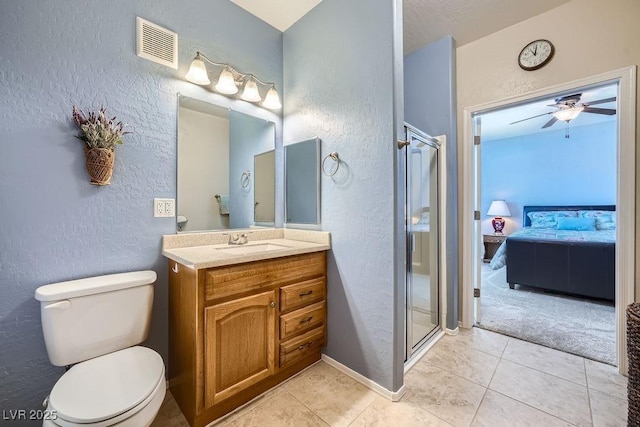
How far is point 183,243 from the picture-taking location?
166 cm

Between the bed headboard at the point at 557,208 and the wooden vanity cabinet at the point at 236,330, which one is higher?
the bed headboard at the point at 557,208

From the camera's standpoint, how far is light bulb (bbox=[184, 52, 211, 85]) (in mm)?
1645

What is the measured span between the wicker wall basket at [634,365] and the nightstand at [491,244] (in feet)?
15.4

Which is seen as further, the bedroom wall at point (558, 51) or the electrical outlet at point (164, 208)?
the bedroom wall at point (558, 51)

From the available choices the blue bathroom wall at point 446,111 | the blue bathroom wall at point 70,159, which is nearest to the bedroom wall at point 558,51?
the blue bathroom wall at point 446,111

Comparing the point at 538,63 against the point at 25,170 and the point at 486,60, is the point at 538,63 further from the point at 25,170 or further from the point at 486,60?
the point at 25,170

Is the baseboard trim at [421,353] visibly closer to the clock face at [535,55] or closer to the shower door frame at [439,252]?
the shower door frame at [439,252]

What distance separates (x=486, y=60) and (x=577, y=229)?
12.9 feet

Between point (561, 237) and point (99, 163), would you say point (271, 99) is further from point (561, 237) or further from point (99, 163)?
point (561, 237)

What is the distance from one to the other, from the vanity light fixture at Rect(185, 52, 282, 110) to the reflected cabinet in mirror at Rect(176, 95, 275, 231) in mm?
135

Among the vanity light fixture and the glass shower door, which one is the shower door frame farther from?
the vanity light fixture

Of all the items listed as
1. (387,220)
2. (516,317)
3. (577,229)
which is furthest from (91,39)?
(577,229)

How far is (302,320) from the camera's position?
1.68 m

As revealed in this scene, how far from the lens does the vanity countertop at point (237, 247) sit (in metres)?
1.31
